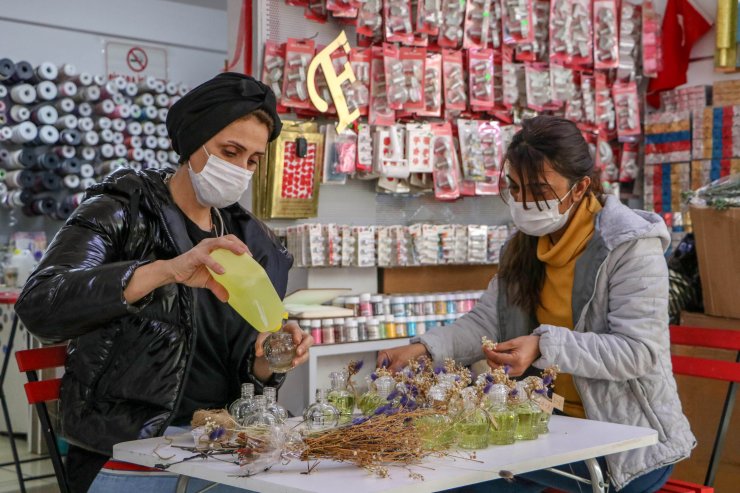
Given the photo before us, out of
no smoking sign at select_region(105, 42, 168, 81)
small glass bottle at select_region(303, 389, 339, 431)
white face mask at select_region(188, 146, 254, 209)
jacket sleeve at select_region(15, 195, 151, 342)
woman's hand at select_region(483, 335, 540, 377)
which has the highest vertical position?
no smoking sign at select_region(105, 42, 168, 81)

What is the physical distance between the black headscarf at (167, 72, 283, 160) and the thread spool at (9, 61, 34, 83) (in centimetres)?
576

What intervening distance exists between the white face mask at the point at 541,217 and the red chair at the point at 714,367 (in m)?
0.65

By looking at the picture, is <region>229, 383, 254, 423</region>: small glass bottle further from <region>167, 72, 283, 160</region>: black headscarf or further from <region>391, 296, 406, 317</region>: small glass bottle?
<region>391, 296, 406, 317</region>: small glass bottle

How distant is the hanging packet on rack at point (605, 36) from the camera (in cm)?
602

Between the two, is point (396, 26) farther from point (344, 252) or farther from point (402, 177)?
point (344, 252)

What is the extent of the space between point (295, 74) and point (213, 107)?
2.33 m

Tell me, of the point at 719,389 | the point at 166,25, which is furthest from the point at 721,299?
the point at 166,25

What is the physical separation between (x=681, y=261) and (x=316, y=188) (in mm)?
2030

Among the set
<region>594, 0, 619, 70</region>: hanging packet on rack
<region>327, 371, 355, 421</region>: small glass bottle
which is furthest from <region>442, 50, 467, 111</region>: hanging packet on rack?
<region>327, 371, 355, 421</region>: small glass bottle

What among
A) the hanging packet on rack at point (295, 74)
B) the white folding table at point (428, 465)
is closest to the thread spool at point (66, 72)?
the hanging packet on rack at point (295, 74)

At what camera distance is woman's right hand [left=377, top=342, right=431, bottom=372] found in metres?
2.77

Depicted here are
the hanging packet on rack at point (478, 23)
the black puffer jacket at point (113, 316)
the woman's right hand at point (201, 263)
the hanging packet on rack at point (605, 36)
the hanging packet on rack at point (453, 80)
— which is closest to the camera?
the woman's right hand at point (201, 263)

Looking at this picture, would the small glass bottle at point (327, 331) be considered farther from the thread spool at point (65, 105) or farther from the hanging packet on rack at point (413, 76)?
the thread spool at point (65, 105)

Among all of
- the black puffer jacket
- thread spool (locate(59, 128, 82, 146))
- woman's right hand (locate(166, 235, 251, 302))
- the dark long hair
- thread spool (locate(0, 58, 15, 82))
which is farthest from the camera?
thread spool (locate(59, 128, 82, 146))
